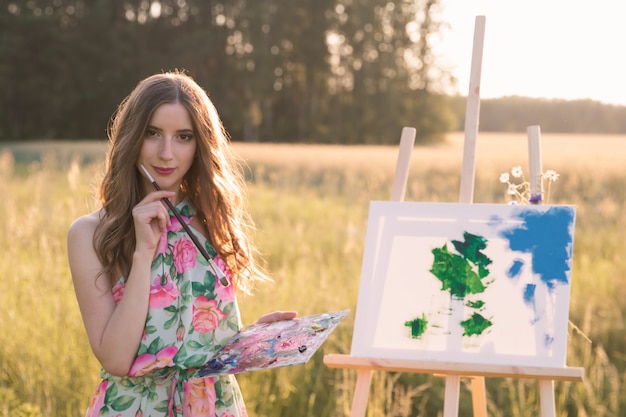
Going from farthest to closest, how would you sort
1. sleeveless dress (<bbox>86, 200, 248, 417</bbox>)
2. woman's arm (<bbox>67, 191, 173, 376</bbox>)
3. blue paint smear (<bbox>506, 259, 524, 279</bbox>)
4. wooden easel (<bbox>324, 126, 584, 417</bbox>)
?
blue paint smear (<bbox>506, 259, 524, 279</bbox>) → wooden easel (<bbox>324, 126, 584, 417</bbox>) → sleeveless dress (<bbox>86, 200, 248, 417</bbox>) → woman's arm (<bbox>67, 191, 173, 376</bbox>)

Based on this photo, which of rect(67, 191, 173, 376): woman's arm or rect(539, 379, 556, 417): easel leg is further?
rect(539, 379, 556, 417): easel leg

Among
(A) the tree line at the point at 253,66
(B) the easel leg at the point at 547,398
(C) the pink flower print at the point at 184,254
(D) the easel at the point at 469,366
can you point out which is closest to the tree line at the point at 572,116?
(A) the tree line at the point at 253,66

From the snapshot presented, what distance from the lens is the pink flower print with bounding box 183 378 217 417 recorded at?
216 centimetres

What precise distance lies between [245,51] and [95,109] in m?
6.14

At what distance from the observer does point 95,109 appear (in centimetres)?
3145

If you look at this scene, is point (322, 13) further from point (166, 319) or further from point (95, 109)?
point (166, 319)

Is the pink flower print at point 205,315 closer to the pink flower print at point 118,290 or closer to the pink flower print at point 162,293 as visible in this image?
the pink flower print at point 162,293

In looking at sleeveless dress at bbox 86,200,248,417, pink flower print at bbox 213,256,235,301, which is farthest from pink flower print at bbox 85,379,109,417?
pink flower print at bbox 213,256,235,301

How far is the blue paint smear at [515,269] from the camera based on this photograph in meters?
2.59

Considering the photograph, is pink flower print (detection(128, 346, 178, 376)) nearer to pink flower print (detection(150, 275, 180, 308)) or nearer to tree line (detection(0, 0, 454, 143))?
pink flower print (detection(150, 275, 180, 308))

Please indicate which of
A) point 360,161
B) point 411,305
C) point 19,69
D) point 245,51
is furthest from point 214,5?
point 411,305

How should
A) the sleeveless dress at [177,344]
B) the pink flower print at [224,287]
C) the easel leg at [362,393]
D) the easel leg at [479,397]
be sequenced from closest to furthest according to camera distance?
the sleeveless dress at [177,344], the pink flower print at [224,287], the easel leg at [362,393], the easel leg at [479,397]

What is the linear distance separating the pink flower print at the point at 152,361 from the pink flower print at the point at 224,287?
0.67 feet

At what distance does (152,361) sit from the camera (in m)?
2.06
